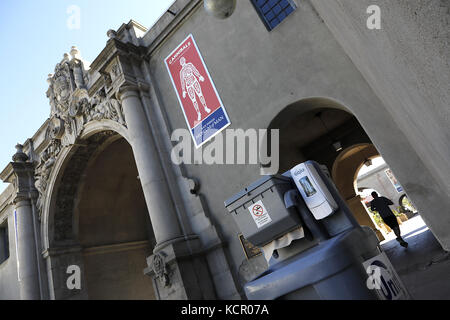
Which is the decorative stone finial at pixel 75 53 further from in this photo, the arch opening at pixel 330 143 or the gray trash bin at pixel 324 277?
the gray trash bin at pixel 324 277

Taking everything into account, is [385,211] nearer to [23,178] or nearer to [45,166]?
[45,166]

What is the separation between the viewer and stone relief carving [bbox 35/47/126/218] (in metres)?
12.1

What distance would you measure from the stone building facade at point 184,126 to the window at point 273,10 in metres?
0.24

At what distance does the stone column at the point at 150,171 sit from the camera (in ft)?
27.5

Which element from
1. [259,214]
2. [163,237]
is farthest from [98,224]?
[259,214]

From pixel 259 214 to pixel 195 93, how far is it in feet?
21.1

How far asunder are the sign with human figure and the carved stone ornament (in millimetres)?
3278

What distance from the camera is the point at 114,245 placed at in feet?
48.5

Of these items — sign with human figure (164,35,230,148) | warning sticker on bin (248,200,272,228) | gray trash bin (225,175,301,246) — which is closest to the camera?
gray trash bin (225,175,301,246)

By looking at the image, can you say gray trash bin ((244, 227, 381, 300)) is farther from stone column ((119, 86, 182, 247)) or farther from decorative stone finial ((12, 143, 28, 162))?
decorative stone finial ((12, 143, 28, 162))

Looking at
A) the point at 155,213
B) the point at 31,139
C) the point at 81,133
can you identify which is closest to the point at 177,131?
the point at 155,213

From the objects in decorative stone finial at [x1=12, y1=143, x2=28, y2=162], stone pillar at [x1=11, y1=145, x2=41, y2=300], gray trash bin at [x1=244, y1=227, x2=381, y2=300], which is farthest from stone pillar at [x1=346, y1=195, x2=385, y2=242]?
decorative stone finial at [x1=12, y1=143, x2=28, y2=162]
